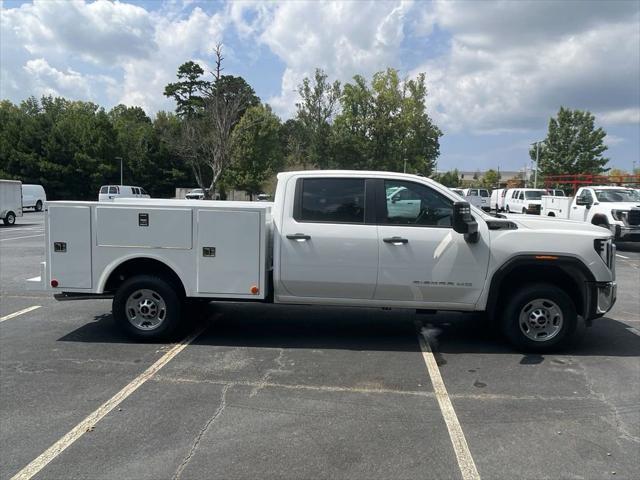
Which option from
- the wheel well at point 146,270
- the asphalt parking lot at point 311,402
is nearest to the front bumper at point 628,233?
the asphalt parking lot at point 311,402

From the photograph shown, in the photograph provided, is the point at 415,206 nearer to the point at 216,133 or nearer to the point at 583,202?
the point at 583,202

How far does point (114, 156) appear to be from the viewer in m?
58.0

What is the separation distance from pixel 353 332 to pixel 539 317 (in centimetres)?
226

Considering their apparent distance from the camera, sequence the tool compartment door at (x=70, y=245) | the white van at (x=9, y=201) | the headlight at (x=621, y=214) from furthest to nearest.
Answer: the white van at (x=9, y=201)
the headlight at (x=621, y=214)
the tool compartment door at (x=70, y=245)

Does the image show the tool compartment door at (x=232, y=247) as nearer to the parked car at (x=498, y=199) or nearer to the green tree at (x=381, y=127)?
the parked car at (x=498, y=199)

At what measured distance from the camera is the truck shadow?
20.6ft

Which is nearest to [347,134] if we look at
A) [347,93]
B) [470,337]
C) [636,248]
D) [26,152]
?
[347,93]

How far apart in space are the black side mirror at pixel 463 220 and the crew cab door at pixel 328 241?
90 cm

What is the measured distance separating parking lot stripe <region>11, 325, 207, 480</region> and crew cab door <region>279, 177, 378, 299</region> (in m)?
1.60

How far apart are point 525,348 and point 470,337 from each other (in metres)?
0.81

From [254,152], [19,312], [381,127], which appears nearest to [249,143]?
[254,152]

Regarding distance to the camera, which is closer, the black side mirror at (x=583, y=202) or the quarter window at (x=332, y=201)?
the quarter window at (x=332, y=201)

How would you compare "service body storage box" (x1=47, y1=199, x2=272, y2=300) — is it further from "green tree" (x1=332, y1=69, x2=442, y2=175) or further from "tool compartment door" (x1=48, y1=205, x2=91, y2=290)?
"green tree" (x1=332, y1=69, x2=442, y2=175)

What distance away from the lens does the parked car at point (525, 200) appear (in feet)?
99.6
